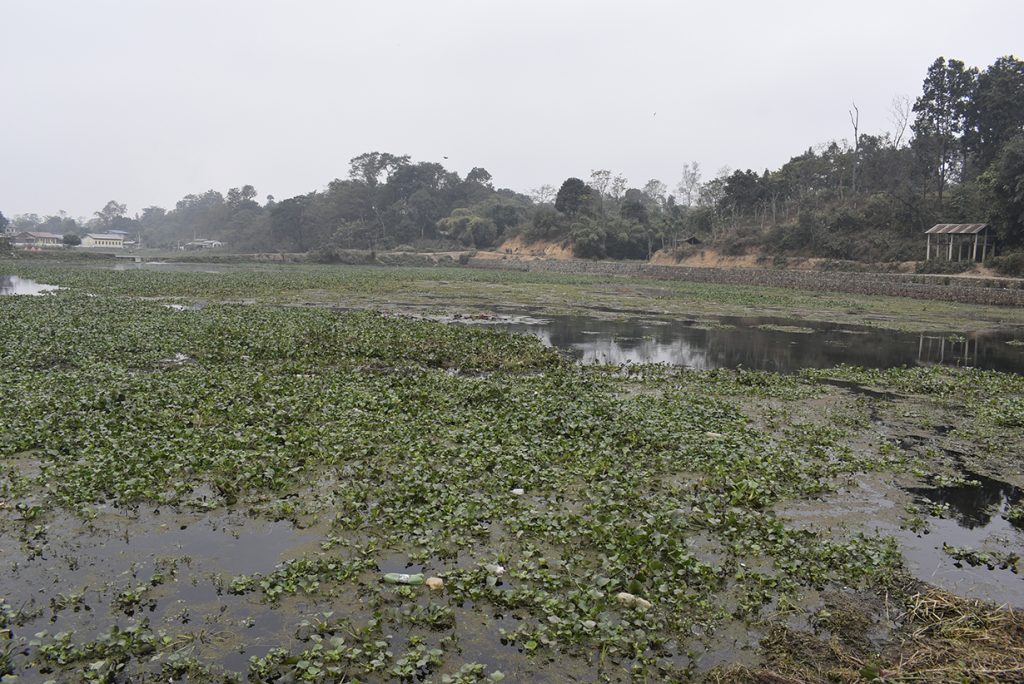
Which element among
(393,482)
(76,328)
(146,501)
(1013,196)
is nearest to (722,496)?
(393,482)

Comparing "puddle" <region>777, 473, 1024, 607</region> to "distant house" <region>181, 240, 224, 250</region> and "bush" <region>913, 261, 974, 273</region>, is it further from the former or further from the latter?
"distant house" <region>181, 240, 224, 250</region>

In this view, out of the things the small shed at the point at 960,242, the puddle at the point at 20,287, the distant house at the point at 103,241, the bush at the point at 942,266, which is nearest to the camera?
the puddle at the point at 20,287

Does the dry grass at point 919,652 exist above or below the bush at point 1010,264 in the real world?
below

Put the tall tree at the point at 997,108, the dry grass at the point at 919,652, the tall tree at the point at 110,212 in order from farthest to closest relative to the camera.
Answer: the tall tree at the point at 110,212 < the tall tree at the point at 997,108 < the dry grass at the point at 919,652

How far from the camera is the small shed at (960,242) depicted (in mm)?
38719

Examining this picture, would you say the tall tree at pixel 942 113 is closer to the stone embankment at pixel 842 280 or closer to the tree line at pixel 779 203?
the tree line at pixel 779 203

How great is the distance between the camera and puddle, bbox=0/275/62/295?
3067 centimetres

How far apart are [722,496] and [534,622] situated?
10.8 feet

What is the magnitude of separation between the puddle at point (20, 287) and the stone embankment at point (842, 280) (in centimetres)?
3981

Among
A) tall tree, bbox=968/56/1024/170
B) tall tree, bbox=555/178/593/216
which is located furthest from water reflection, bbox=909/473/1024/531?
tall tree, bbox=555/178/593/216

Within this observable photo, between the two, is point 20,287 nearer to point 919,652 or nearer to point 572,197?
point 919,652

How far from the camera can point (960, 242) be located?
4016cm

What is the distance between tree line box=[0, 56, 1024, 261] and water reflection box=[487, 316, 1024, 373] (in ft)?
67.9

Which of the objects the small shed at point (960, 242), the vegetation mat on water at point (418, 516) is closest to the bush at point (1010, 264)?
the small shed at point (960, 242)
